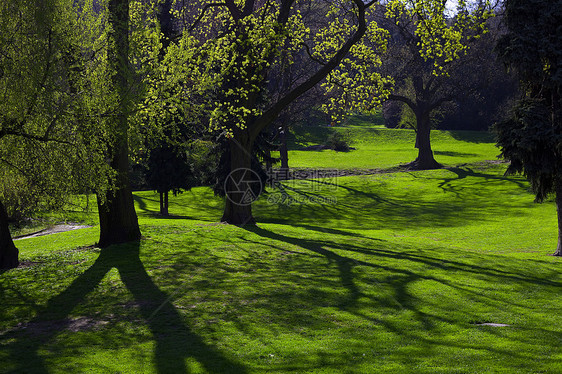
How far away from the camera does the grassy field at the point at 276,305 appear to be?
8141mm

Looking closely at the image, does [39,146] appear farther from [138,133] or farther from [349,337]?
[349,337]

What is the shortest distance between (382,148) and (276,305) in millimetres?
64019

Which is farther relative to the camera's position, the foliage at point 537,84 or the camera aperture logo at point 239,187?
the camera aperture logo at point 239,187

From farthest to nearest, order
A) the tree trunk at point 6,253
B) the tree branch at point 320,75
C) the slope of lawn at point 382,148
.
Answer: the slope of lawn at point 382,148 < the tree branch at point 320,75 < the tree trunk at point 6,253

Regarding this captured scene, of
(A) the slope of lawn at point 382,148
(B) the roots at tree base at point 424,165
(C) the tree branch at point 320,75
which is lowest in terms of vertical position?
(B) the roots at tree base at point 424,165

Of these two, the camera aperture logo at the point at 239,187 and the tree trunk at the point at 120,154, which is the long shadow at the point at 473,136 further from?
the tree trunk at the point at 120,154

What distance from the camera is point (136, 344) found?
889 cm

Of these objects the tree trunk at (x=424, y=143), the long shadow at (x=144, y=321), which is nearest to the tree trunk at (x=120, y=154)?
the long shadow at (x=144, y=321)

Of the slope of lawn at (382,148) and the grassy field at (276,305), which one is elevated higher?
the slope of lawn at (382,148)

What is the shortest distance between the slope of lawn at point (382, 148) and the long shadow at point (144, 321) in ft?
138

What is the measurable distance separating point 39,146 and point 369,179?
120 feet

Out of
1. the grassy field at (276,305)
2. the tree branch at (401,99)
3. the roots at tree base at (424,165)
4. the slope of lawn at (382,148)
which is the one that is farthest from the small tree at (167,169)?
the roots at tree base at (424,165)

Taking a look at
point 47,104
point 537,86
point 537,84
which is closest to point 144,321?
point 47,104

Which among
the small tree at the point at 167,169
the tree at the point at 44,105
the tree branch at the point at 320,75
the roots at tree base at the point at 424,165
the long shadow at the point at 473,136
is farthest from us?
the long shadow at the point at 473,136
